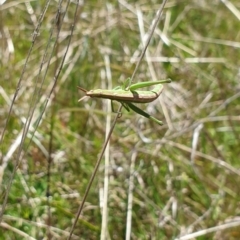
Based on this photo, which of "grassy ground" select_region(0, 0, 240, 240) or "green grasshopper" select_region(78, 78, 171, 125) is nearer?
"green grasshopper" select_region(78, 78, 171, 125)

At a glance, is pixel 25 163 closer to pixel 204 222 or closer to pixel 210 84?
pixel 204 222

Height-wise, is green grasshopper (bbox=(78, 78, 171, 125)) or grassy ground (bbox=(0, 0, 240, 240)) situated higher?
green grasshopper (bbox=(78, 78, 171, 125))

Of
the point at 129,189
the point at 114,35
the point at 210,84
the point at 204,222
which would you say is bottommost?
the point at 204,222

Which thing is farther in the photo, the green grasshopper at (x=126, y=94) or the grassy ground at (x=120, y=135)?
the grassy ground at (x=120, y=135)

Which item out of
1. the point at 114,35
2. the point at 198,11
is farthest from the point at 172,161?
the point at 198,11

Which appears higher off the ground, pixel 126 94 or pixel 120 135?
pixel 126 94

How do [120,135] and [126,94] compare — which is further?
[120,135]

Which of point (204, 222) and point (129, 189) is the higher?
point (129, 189)

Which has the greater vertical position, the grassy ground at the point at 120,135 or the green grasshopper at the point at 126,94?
the green grasshopper at the point at 126,94
